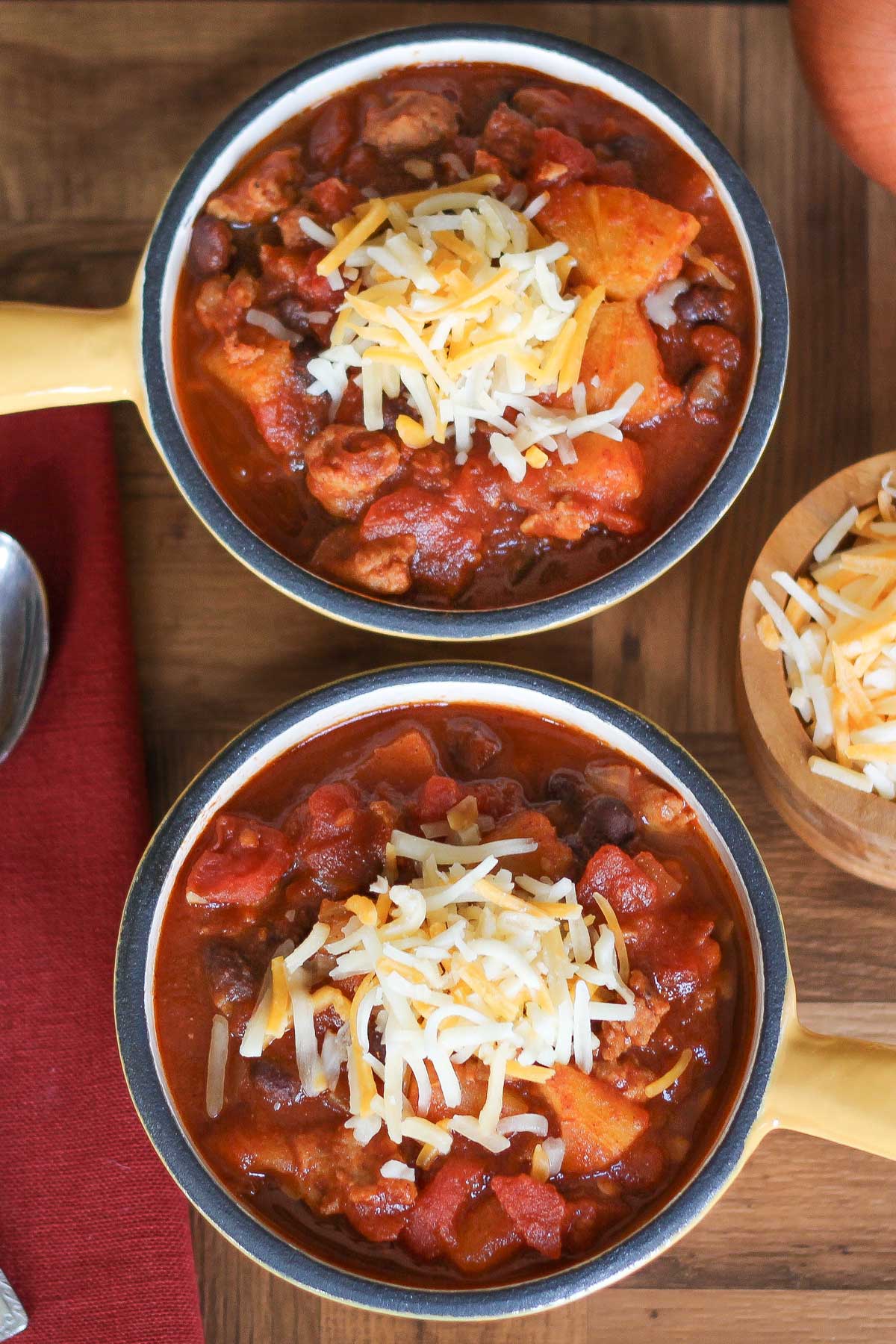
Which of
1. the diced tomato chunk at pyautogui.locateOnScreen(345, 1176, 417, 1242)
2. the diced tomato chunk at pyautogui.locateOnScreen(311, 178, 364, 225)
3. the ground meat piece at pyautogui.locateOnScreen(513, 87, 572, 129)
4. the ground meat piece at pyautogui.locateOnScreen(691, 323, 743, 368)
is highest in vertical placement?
the ground meat piece at pyautogui.locateOnScreen(513, 87, 572, 129)

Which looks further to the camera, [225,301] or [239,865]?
[225,301]

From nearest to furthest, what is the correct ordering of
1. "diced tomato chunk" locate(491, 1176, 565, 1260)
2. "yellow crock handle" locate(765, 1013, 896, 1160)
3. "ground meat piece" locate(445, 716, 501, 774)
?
"yellow crock handle" locate(765, 1013, 896, 1160) → "diced tomato chunk" locate(491, 1176, 565, 1260) → "ground meat piece" locate(445, 716, 501, 774)

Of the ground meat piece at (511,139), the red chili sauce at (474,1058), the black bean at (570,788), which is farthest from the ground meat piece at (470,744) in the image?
the ground meat piece at (511,139)

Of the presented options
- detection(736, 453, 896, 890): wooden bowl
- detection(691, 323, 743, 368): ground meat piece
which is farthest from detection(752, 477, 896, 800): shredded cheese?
detection(691, 323, 743, 368): ground meat piece

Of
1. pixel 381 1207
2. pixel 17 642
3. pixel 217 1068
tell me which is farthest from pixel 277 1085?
pixel 17 642

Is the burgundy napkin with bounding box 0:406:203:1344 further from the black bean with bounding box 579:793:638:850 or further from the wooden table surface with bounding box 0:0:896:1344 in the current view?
the black bean with bounding box 579:793:638:850

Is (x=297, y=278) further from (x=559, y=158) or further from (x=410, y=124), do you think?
(x=559, y=158)
